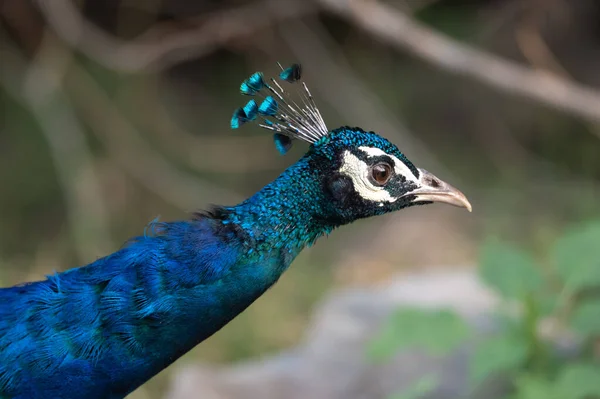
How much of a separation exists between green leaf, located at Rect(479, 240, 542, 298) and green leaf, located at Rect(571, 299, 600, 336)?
114 mm

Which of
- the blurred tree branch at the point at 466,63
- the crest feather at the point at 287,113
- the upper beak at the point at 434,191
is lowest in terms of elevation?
the upper beak at the point at 434,191

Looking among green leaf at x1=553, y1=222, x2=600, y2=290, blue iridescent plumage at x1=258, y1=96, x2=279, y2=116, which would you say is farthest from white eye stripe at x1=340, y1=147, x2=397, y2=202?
green leaf at x1=553, y1=222, x2=600, y2=290

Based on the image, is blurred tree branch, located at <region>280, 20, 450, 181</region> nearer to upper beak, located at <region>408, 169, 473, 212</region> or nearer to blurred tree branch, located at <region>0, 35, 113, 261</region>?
blurred tree branch, located at <region>0, 35, 113, 261</region>

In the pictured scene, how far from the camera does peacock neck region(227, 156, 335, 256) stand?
1.13m

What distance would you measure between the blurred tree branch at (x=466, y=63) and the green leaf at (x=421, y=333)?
860 millimetres

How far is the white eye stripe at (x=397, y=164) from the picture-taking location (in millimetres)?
1188

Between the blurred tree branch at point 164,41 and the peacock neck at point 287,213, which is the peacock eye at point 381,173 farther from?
the blurred tree branch at point 164,41

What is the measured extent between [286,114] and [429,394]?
0.89 metres

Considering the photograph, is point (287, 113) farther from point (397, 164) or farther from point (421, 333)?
point (421, 333)

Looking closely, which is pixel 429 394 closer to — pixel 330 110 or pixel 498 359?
pixel 498 359

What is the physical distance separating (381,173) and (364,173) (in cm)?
3

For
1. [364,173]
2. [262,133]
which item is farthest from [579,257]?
[262,133]

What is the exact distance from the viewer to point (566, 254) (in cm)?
174

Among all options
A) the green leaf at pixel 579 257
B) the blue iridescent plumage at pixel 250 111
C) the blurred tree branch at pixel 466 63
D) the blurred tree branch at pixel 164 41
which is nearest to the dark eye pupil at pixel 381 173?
the blue iridescent plumage at pixel 250 111
